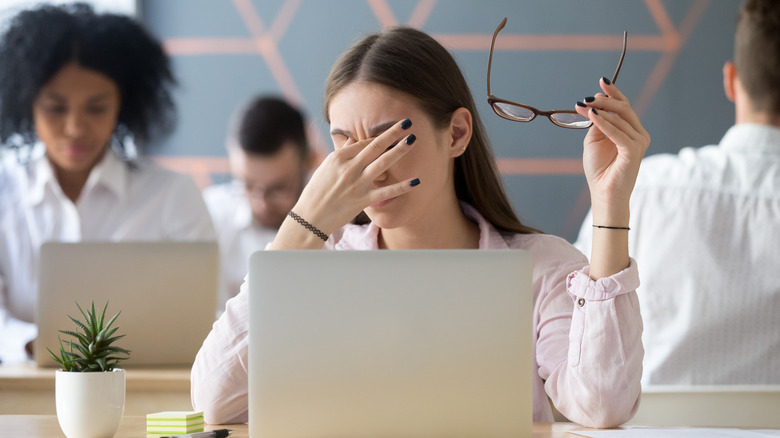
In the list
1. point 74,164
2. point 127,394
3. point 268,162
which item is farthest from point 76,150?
point 127,394

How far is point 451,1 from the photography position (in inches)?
181

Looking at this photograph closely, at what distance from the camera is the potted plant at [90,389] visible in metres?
1.16

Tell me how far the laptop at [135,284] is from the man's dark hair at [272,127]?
6.41ft

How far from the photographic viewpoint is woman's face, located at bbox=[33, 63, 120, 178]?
10.8 ft

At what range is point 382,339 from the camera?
1036 mm

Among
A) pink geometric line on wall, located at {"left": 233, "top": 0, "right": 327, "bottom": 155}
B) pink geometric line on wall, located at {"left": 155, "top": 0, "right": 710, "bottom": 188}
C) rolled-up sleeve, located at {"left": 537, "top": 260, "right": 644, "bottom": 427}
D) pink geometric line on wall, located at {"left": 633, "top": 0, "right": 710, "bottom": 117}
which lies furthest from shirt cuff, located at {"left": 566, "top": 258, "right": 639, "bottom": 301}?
pink geometric line on wall, located at {"left": 233, "top": 0, "right": 327, "bottom": 155}

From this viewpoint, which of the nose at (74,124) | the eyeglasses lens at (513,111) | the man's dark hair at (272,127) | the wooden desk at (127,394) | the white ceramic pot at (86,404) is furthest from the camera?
the man's dark hair at (272,127)

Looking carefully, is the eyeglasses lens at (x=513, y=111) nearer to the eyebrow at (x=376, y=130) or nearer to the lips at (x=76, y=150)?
the eyebrow at (x=376, y=130)

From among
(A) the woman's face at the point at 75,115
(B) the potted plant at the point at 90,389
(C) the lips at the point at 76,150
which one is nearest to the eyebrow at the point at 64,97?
(A) the woman's face at the point at 75,115

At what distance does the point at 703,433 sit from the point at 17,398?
4.83 ft

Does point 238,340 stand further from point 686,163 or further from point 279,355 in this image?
point 686,163

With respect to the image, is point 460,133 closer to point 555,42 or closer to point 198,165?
point 555,42

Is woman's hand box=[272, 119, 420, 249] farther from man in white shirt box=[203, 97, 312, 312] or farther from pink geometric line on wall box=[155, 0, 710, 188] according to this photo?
pink geometric line on wall box=[155, 0, 710, 188]

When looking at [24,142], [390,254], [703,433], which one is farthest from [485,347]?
[24,142]
